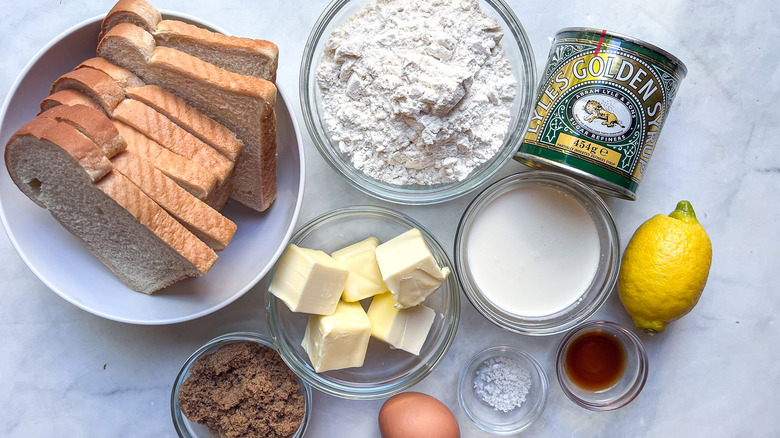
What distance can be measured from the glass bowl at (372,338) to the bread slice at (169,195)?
32 centimetres

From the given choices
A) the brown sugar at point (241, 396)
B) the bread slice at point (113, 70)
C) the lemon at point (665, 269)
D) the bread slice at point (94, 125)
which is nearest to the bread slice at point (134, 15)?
the bread slice at point (113, 70)

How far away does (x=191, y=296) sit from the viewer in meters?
1.50

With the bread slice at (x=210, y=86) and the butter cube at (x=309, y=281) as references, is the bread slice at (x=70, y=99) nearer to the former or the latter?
the bread slice at (x=210, y=86)

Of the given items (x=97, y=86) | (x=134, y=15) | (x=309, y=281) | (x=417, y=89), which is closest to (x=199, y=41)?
(x=134, y=15)

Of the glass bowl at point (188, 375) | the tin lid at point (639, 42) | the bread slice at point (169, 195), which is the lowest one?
the glass bowl at point (188, 375)

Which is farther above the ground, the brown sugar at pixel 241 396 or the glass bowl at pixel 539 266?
the glass bowl at pixel 539 266

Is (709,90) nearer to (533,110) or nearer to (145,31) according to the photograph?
(533,110)

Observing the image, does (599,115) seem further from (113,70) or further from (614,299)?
(113,70)

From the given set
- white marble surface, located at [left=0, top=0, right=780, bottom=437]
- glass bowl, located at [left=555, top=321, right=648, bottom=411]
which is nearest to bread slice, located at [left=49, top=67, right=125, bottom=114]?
white marble surface, located at [left=0, top=0, right=780, bottom=437]

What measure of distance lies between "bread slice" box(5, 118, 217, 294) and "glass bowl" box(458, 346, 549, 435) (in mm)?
888

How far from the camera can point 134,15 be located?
1295 millimetres

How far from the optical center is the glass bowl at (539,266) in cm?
156

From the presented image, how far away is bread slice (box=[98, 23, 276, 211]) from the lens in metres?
1.29

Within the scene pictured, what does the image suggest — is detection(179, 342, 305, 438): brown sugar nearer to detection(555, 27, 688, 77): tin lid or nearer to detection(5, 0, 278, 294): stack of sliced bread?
detection(5, 0, 278, 294): stack of sliced bread
